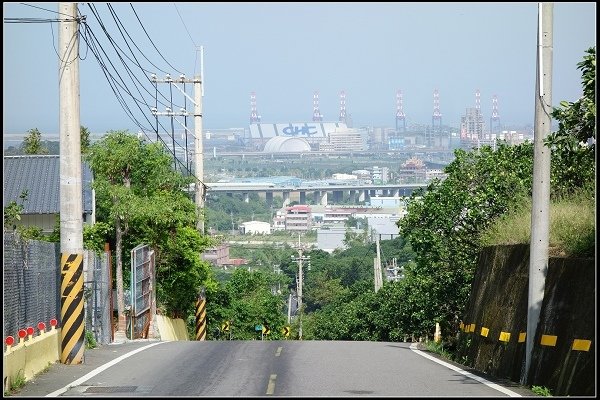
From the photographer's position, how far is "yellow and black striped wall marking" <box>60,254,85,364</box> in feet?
67.8

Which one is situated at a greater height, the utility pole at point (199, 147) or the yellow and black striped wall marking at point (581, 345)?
the utility pole at point (199, 147)

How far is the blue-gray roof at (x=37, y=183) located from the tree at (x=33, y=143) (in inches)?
289

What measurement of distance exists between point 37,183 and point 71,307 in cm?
3097

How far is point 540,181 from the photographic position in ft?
56.8

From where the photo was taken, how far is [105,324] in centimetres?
2880

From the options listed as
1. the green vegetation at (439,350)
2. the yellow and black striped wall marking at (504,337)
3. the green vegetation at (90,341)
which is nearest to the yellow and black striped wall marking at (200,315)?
the green vegetation at (439,350)

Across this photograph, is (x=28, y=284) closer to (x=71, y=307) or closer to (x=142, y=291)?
(x=71, y=307)

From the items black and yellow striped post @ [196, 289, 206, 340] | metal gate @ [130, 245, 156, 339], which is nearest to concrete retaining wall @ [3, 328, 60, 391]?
metal gate @ [130, 245, 156, 339]

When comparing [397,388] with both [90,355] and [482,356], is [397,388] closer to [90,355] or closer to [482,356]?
[482,356]

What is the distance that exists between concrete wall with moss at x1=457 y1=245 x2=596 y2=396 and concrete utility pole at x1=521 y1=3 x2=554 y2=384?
0.13m

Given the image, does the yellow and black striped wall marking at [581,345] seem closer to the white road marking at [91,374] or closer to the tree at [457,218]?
the white road marking at [91,374]

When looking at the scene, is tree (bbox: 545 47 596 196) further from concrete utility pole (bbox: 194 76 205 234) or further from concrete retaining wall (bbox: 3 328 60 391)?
concrete utility pole (bbox: 194 76 205 234)

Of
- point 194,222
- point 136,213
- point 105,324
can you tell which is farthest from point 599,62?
point 194,222

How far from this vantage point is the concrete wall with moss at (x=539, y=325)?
49.5 feet
